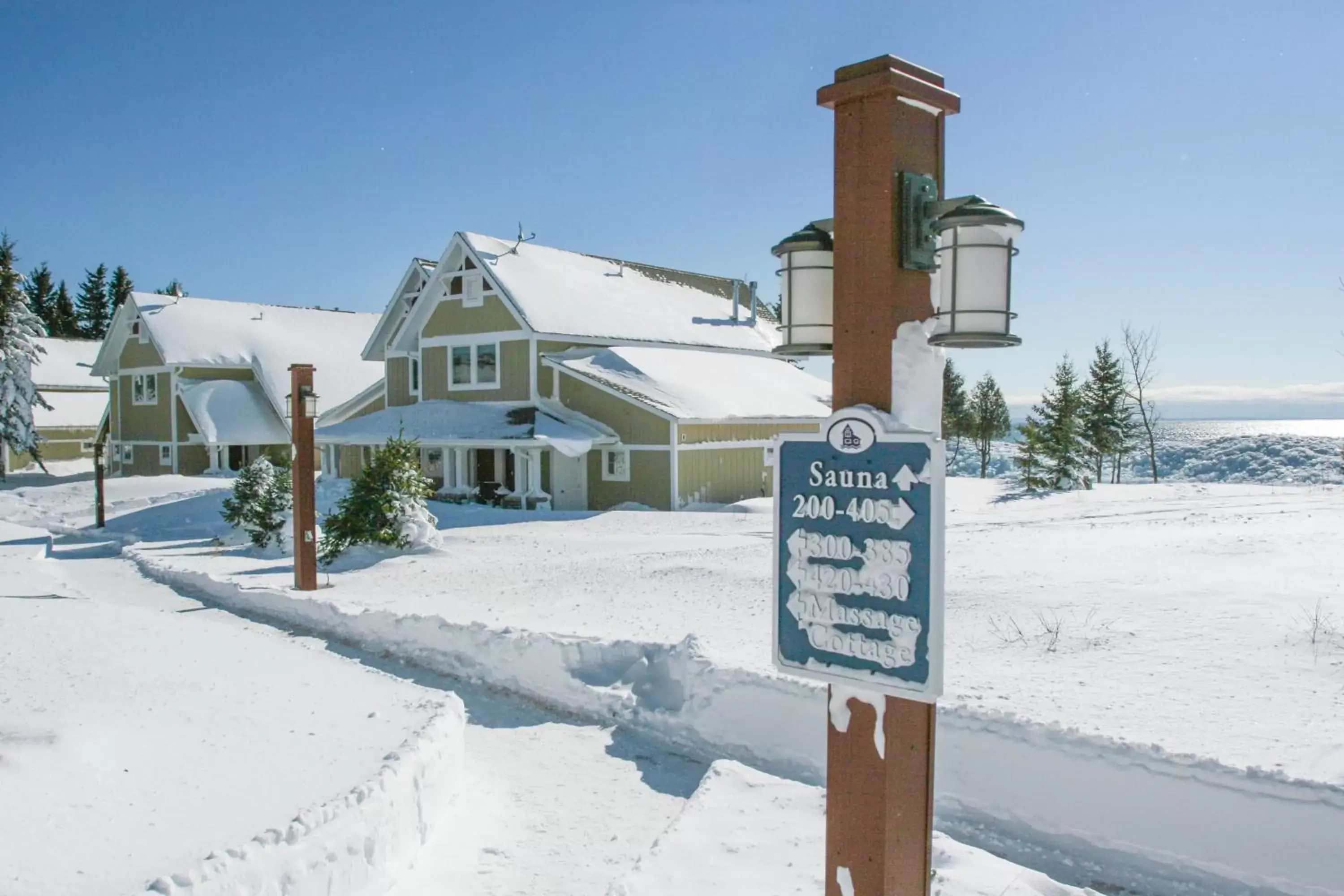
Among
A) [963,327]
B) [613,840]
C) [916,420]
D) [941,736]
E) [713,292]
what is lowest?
[613,840]

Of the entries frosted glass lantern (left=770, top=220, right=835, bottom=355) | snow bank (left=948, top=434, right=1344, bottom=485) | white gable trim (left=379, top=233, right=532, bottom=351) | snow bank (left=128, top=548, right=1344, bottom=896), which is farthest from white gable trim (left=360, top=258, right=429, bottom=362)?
snow bank (left=948, top=434, right=1344, bottom=485)

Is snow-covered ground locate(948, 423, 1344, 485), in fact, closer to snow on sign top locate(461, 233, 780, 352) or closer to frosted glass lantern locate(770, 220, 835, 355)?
snow on sign top locate(461, 233, 780, 352)

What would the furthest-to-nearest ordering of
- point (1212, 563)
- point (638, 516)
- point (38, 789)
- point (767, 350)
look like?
point (767, 350)
point (638, 516)
point (1212, 563)
point (38, 789)

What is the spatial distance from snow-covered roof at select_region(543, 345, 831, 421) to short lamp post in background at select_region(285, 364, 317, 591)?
1183 centimetres

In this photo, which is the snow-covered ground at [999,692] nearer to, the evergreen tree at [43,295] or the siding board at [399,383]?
the siding board at [399,383]

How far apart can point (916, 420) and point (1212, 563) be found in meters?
10.1

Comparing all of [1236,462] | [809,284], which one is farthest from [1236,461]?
[809,284]

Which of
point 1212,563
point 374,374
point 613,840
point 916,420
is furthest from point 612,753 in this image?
point 374,374

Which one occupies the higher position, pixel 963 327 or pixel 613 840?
pixel 963 327

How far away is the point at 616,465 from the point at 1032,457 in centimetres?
1556

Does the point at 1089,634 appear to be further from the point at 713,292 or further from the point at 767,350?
the point at 713,292

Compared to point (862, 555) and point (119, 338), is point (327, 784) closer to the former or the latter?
point (862, 555)

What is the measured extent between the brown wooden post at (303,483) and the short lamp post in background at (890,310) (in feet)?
39.0

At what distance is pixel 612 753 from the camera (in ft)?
26.7
